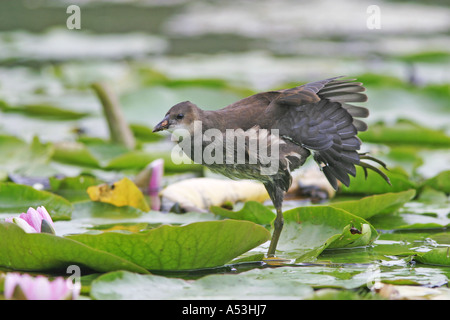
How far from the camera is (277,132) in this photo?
3.11 metres

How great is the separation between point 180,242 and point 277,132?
827 mm

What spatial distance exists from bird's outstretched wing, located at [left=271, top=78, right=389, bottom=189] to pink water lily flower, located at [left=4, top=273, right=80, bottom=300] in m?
1.39

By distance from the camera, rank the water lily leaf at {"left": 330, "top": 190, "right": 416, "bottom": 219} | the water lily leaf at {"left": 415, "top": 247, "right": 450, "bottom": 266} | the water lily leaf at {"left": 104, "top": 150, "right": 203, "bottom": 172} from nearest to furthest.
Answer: the water lily leaf at {"left": 415, "top": 247, "right": 450, "bottom": 266}, the water lily leaf at {"left": 330, "top": 190, "right": 416, "bottom": 219}, the water lily leaf at {"left": 104, "top": 150, "right": 203, "bottom": 172}

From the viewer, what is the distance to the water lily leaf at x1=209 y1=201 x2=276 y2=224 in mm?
3371

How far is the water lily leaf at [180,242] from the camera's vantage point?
2531mm

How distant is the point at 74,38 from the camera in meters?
9.94

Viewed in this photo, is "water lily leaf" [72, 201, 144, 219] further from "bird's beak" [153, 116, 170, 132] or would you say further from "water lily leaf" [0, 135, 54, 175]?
"water lily leaf" [0, 135, 54, 175]

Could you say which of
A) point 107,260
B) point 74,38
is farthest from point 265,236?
point 74,38

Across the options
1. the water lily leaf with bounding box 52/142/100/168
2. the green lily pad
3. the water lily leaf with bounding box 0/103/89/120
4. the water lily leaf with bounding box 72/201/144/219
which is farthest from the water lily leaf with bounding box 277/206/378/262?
the water lily leaf with bounding box 0/103/89/120

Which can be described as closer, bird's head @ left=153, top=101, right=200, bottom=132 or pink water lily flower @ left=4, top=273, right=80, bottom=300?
pink water lily flower @ left=4, top=273, right=80, bottom=300

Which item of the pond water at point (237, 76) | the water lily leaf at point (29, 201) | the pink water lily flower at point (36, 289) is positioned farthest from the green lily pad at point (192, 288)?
the water lily leaf at point (29, 201)

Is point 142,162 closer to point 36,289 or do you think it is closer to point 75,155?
point 75,155
